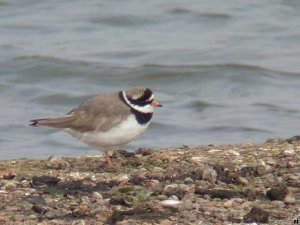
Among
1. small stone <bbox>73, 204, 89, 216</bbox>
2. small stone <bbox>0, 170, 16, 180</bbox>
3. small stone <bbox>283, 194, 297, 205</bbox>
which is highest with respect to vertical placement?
small stone <bbox>73, 204, 89, 216</bbox>

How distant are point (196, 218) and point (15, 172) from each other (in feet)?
6.89

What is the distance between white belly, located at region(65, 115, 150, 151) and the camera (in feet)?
28.8

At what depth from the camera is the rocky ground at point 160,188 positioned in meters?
6.93

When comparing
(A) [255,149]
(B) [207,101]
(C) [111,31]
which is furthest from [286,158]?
(C) [111,31]

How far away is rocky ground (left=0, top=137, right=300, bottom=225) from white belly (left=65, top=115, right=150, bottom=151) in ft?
0.61

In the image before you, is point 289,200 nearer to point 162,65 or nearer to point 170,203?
point 170,203

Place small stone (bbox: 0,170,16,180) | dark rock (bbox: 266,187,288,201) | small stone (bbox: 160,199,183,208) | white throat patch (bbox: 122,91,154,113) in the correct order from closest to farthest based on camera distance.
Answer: small stone (bbox: 160,199,183,208), dark rock (bbox: 266,187,288,201), small stone (bbox: 0,170,16,180), white throat patch (bbox: 122,91,154,113)

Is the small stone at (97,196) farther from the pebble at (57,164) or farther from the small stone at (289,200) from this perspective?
the small stone at (289,200)

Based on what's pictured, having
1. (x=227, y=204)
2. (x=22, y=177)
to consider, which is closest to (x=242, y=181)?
(x=227, y=204)

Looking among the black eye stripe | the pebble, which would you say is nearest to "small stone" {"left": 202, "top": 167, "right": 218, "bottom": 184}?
the black eye stripe

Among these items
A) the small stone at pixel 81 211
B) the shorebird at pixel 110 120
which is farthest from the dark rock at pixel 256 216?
the shorebird at pixel 110 120

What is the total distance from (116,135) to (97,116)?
285mm

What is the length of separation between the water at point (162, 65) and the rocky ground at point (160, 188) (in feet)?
12.1

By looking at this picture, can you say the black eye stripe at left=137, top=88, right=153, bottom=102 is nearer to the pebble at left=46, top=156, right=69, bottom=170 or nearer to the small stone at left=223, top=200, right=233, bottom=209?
the pebble at left=46, top=156, right=69, bottom=170
